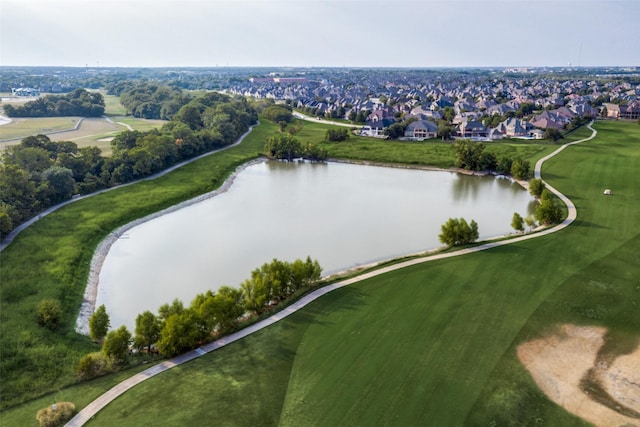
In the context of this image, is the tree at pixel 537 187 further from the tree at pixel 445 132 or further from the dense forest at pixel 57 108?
the dense forest at pixel 57 108

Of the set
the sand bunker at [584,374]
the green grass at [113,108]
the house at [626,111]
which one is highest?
the house at [626,111]

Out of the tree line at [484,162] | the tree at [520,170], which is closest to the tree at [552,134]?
the tree line at [484,162]

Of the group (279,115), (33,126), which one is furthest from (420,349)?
(33,126)

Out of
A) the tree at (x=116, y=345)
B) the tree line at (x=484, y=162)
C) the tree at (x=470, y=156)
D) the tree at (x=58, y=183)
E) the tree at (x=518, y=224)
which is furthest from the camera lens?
the tree at (x=470, y=156)

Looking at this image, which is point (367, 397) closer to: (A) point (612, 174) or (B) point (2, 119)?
(A) point (612, 174)

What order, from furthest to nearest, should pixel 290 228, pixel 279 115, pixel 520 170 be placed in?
pixel 279 115 < pixel 520 170 < pixel 290 228

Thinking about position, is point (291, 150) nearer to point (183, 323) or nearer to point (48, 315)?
point (48, 315)
